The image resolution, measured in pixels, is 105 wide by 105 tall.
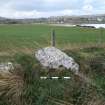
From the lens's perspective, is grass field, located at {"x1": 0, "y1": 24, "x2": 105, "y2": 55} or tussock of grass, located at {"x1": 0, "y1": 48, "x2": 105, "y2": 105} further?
grass field, located at {"x1": 0, "y1": 24, "x2": 105, "y2": 55}

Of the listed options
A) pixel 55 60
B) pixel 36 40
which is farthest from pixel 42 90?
pixel 36 40

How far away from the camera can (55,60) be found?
38.0 feet

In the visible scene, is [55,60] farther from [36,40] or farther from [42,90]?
[36,40]

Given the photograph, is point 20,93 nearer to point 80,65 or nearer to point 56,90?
point 56,90

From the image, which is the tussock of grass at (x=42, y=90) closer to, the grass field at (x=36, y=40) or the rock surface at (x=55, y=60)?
the rock surface at (x=55, y=60)

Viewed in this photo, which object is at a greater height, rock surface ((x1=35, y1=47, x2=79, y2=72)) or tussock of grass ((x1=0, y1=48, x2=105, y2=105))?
rock surface ((x1=35, y1=47, x2=79, y2=72))

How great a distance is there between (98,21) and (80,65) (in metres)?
42.6

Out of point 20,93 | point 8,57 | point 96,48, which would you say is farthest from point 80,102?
point 96,48

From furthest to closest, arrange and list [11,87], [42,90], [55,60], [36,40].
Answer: [36,40] < [55,60] < [42,90] < [11,87]

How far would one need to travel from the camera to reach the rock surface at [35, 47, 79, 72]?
11367 mm

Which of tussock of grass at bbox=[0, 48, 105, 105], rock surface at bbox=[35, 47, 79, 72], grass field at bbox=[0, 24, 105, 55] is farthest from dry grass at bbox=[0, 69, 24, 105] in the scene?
grass field at bbox=[0, 24, 105, 55]

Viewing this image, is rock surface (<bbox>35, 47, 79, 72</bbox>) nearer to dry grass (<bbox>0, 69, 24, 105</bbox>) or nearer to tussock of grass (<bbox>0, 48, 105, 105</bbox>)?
tussock of grass (<bbox>0, 48, 105, 105</bbox>)

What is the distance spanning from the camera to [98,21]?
5372cm

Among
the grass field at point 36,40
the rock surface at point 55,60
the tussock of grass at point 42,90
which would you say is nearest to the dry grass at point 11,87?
the tussock of grass at point 42,90
